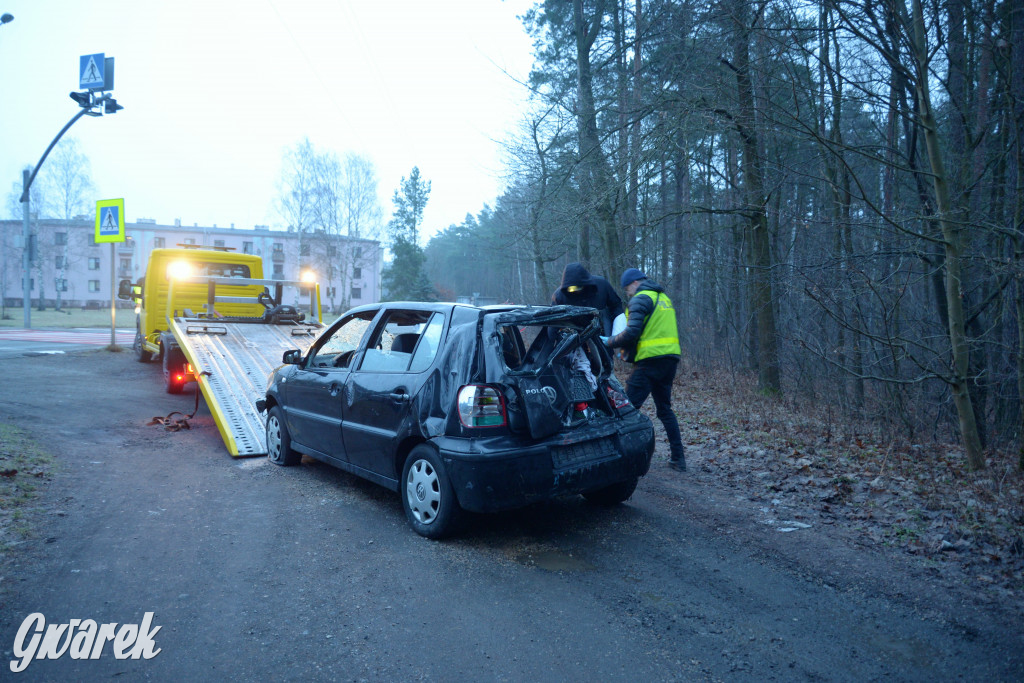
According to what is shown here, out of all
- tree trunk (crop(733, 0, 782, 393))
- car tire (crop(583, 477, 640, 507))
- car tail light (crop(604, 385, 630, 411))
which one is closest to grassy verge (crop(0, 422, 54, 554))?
car tire (crop(583, 477, 640, 507))

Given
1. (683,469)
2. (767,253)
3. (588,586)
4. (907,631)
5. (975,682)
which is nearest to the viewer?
(975,682)

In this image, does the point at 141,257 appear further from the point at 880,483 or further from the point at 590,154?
the point at 880,483

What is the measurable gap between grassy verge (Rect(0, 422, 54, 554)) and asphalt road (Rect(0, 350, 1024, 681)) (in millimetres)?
134

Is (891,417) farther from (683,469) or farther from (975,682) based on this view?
(975,682)

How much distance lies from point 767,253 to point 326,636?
9.54 metres

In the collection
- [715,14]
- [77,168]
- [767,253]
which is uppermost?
[77,168]

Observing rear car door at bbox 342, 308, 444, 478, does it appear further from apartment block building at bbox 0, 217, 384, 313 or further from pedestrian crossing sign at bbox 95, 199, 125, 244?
apartment block building at bbox 0, 217, 384, 313

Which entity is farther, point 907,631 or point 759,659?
point 907,631

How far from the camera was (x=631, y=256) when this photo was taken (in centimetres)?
1360

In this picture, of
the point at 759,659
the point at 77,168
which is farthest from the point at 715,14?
the point at 77,168

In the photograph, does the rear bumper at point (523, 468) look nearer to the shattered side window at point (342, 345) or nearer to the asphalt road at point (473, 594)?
the asphalt road at point (473, 594)

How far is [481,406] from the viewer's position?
4.31 meters

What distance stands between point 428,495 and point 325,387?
1796mm

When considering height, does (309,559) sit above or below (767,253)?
below
